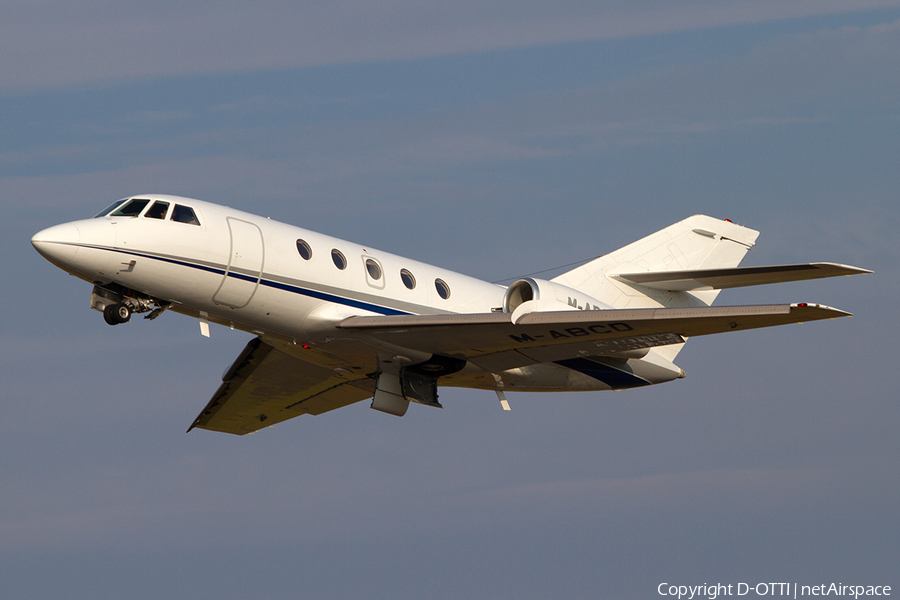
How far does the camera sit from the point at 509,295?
21.8m

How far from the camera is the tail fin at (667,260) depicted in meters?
24.4

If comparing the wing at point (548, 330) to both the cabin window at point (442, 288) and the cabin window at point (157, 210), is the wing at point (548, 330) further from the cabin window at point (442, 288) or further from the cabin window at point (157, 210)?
the cabin window at point (157, 210)

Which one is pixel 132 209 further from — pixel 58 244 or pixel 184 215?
pixel 58 244

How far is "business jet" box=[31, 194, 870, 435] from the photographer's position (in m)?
19.1

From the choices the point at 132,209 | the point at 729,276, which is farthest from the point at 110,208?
the point at 729,276

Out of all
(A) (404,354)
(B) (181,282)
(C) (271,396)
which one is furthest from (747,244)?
(B) (181,282)

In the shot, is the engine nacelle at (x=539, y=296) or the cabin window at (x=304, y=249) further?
the engine nacelle at (x=539, y=296)

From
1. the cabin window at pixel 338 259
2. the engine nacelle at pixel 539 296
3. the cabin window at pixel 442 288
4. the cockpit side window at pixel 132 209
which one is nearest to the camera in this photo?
the cockpit side window at pixel 132 209

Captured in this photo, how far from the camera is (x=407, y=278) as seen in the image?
21875mm

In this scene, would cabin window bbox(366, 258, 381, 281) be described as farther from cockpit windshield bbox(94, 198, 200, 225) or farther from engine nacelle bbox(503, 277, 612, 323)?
cockpit windshield bbox(94, 198, 200, 225)

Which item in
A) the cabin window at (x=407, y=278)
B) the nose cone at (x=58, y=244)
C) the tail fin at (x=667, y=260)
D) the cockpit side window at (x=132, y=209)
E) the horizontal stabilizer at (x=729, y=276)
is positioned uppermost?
the tail fin at (x=667, y=260)

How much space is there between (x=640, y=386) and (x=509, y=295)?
4.22 m

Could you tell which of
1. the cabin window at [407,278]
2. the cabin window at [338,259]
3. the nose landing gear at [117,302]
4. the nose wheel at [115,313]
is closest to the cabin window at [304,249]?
the cabin window at [338,259]

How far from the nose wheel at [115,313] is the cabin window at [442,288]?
5.86m
